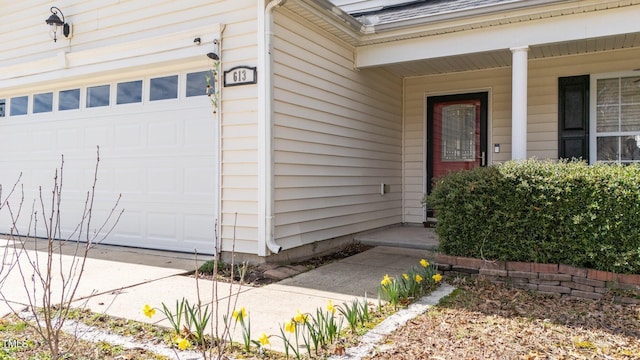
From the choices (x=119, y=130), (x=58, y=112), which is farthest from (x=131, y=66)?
(x=58, y=112)

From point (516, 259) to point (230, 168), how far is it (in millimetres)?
3120

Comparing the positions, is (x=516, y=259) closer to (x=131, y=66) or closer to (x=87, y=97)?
(x=131, y=66)

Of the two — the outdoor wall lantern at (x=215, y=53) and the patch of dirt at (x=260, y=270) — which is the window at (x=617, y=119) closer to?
the patch of dirt at (x=260, y=270)

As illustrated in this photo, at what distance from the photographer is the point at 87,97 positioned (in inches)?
263

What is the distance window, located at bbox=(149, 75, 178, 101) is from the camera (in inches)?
228

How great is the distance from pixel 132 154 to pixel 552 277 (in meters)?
5.19

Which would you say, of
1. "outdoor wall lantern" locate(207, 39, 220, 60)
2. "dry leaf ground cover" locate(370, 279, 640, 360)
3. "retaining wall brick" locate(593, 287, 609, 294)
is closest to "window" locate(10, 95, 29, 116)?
"outdoor wall lantern" locate(207, 39, 220, 60)

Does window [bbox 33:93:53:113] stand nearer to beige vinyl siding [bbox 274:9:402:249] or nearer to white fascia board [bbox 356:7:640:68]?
beige vinyl siding [bbox 274:9:402:249]

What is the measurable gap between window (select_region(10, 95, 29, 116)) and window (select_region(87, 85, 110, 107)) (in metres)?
1.66

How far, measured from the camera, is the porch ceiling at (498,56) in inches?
225

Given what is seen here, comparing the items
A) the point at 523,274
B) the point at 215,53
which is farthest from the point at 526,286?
the point at 215,53

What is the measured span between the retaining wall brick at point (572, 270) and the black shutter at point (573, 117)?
2.98 meters

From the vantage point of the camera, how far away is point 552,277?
415cm

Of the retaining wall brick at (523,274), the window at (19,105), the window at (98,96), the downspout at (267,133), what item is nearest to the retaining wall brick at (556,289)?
the retaining wall brick at (523,274)
